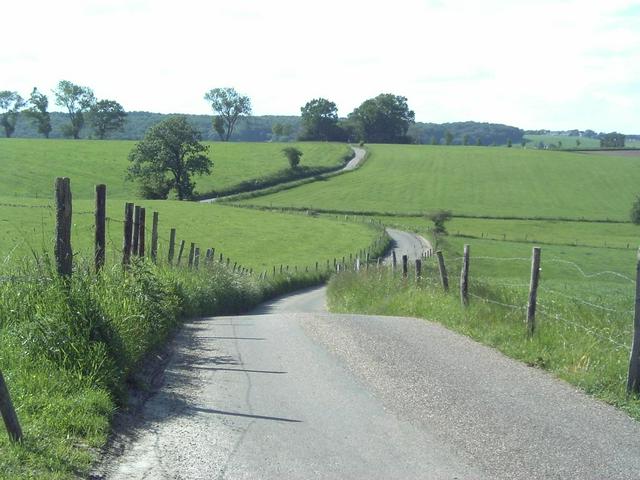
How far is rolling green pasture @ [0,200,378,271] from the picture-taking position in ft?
171

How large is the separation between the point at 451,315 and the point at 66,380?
371 inches

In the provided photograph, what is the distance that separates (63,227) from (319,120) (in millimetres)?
157595

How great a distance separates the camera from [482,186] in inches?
4237

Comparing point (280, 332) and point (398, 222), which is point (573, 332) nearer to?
point (280, 332)

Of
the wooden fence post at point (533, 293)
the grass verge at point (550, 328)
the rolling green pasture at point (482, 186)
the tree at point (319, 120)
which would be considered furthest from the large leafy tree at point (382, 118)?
the wooden fence post at point (533, 293)

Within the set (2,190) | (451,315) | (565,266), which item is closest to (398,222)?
(565,266)

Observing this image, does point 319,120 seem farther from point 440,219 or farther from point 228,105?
point 440,219

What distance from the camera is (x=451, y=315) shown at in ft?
52.8

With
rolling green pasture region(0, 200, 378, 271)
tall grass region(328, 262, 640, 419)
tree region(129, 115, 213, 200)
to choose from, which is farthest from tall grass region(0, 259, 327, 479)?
tree region(129, 115, 213, 200)

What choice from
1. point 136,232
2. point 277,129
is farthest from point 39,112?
point 136,232

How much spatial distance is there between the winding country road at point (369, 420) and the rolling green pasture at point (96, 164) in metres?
61.2

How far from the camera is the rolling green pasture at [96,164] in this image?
77.6 metres

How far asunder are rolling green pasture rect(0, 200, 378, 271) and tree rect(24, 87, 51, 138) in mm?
76223

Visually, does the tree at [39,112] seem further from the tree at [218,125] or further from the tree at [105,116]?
the tree at [218,125]
